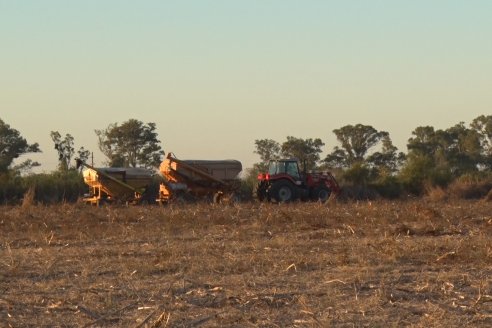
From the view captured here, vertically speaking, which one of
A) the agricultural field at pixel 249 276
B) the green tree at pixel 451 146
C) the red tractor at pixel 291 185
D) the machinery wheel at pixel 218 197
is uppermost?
the green tree at pixel 451 146

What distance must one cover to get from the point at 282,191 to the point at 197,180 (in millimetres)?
3342

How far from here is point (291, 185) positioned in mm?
36812

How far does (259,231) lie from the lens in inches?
805

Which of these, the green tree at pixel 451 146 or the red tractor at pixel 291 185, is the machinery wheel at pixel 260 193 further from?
the green tree at pixel 451 146

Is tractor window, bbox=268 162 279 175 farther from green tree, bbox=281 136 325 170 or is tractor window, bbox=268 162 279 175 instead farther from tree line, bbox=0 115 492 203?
green tree, bbox=281 136 325 170

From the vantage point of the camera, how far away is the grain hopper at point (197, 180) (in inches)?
1448

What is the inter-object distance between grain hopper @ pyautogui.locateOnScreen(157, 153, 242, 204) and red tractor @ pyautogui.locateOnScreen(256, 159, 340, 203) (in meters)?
1.32

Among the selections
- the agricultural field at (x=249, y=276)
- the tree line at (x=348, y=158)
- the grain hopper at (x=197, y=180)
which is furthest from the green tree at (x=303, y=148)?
the agricultural field at (x=249, y=276)

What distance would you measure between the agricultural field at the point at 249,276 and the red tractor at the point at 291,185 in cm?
1445

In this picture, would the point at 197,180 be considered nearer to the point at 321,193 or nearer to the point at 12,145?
the point at 321,193

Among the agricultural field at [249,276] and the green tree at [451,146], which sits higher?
the green tree at [451,146]

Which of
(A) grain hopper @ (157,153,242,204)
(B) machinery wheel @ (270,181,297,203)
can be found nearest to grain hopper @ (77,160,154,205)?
(A) grain hopper @ (157,153,242,204)

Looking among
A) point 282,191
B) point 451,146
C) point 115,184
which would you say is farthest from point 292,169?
point 451,146

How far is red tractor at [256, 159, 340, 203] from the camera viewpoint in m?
36.8
